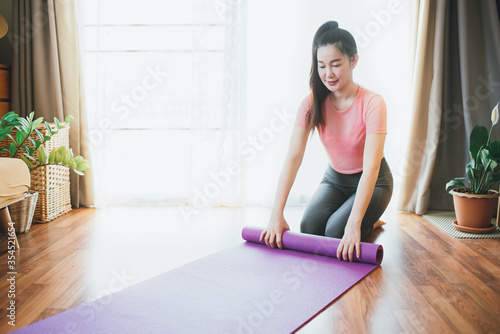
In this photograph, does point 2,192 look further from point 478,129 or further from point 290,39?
point 478,129

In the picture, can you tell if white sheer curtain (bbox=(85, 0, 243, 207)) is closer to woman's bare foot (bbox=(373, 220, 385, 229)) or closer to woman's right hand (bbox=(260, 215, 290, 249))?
woman's bare foot (bbox=(373, 220, 385, 229))

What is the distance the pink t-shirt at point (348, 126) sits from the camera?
6.74 feet

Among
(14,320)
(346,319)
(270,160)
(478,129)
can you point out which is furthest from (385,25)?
(14,320)

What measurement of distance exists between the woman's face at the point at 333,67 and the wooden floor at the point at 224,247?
0.79 meters

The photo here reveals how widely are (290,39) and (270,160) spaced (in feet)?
2.66

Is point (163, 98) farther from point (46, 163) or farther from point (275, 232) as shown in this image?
point (275, 232)

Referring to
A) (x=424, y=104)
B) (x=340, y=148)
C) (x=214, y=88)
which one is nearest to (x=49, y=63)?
(x=214, y=88)

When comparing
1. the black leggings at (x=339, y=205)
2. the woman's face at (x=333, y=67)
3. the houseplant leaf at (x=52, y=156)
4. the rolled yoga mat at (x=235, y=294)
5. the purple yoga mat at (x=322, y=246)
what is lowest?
the rolled yoga mat at (x=235, y=294)

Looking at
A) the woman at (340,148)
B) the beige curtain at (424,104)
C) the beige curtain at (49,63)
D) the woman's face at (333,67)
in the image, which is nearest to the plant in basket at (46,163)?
the beige curtain at (49,63)

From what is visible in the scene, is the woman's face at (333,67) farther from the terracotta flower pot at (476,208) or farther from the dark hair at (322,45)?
the terracotta flower pot at (476,208)

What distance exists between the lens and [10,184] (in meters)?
2.09

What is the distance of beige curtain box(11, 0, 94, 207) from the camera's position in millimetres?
3053

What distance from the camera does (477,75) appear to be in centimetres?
291

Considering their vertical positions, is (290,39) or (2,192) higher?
(290,39)
